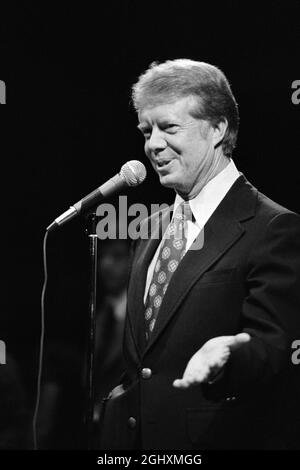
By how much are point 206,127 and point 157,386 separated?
0.74 m

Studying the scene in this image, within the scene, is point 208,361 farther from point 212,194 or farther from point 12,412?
point 12,412

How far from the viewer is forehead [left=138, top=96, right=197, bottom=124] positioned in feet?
5.85

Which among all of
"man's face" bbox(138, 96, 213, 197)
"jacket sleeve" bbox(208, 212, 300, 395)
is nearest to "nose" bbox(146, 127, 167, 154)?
"man's face" bbox(138, 96, 213, 197)

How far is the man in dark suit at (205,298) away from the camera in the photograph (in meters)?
1.54

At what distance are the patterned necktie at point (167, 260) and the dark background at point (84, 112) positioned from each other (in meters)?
0.97

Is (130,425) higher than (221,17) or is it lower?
lower

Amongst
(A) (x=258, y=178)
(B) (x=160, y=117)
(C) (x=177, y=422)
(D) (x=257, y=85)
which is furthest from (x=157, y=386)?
(D) (x=257, y=85)

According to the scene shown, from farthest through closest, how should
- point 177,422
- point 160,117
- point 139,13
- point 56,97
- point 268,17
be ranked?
point 56,97 < point 139,13 < point 268,17 < point 160,117 < point 177,422

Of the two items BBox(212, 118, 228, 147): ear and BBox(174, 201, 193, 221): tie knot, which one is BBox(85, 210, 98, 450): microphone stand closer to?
BBox(174, 201, 193, 221): tie knot

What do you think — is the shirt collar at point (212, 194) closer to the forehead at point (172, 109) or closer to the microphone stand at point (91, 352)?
the forehead at point (172, 109)

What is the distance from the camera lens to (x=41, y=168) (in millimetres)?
3225

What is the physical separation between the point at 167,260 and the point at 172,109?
0.42 m

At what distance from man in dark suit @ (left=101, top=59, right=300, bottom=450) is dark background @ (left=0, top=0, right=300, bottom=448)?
92 centimetres

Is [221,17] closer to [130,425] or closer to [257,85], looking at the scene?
[257,85]
